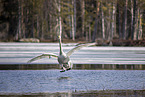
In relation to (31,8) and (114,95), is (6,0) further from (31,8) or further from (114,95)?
(114,95)

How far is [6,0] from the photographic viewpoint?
158 feet

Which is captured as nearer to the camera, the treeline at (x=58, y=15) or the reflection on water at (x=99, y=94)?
the reflection on water at (x=99, y=94)

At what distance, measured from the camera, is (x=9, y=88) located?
28.9 feet

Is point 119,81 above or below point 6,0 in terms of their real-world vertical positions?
below

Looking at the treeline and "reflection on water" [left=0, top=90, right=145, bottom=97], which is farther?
the treeline

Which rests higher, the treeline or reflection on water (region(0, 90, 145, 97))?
the treeline

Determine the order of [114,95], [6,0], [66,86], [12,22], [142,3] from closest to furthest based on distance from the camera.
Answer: [114,95]
[66,86]
[142,3]
[6,0]
[12,22]

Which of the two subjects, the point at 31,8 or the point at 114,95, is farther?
the point at 31,8

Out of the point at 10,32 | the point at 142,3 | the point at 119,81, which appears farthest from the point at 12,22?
the point at 119,81

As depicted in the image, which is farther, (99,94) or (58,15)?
(58,15)

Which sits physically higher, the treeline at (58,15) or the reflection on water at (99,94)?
the treeline at (58,15)

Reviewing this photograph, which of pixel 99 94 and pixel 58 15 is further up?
pixel 58 15

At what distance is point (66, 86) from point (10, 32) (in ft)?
142

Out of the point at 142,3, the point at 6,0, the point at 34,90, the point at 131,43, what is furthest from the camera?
the point at 6,0
